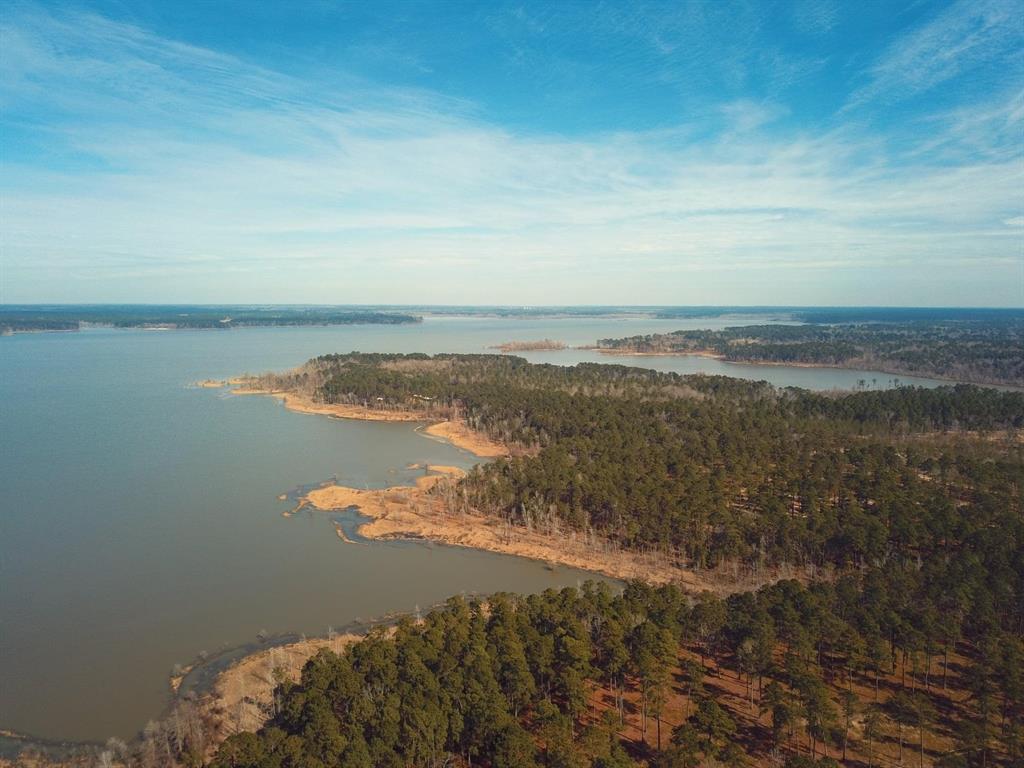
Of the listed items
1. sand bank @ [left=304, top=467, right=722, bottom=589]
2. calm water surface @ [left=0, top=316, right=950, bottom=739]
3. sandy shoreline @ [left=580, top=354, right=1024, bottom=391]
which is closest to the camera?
calm water surface @ [left=0, top=316, right=950, bottom=739]

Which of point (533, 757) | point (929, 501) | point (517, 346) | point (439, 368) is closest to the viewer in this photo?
point (533, 757)

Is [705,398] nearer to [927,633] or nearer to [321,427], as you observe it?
[321,427]

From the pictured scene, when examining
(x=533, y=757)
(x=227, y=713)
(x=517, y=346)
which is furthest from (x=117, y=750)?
(x=517, y=346)

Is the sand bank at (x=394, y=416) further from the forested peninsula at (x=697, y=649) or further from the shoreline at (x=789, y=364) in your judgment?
the shoreline at (x=789, y=364)

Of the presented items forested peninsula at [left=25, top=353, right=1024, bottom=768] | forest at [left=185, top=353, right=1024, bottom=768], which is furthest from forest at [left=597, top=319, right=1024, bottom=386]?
forested peninsula at [left=25, top=353, right=1024, bottom=768]

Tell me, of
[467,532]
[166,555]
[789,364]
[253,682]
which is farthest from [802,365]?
[253,682]

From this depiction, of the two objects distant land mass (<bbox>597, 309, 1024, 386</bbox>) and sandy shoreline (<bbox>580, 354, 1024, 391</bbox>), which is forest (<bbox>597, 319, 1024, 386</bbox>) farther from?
sandy shoreline (<bbox>580, 354, 1024, 391</bbox>)
